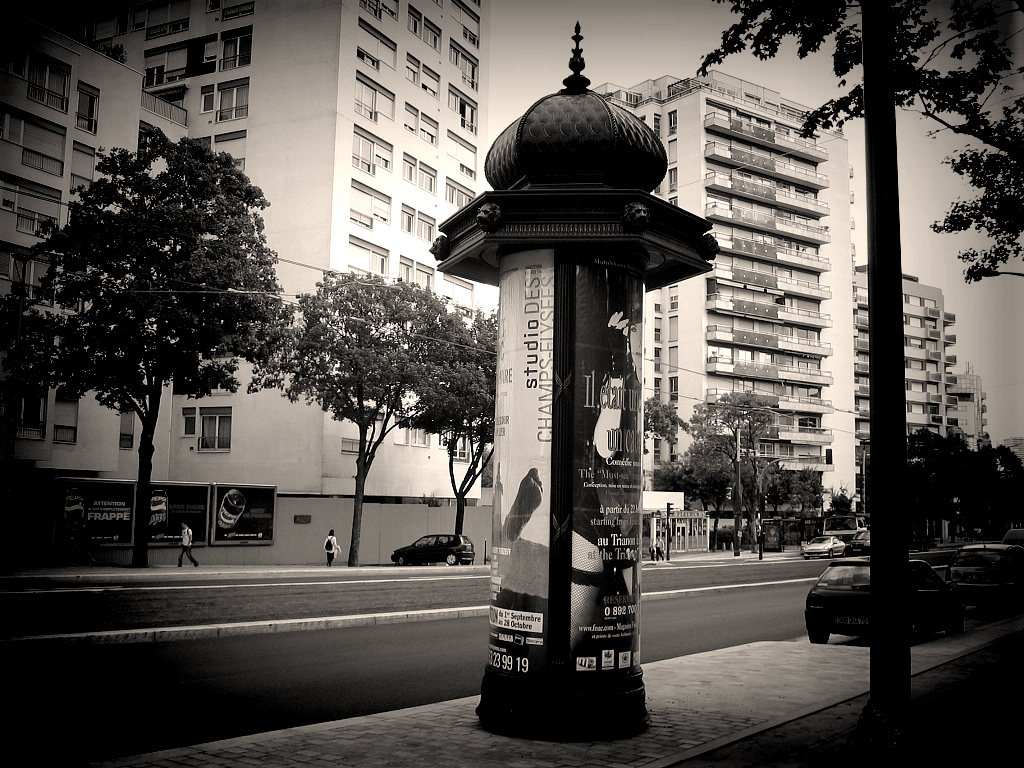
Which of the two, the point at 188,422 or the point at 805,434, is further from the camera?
the point at 805,434

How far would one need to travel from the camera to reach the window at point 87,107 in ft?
127

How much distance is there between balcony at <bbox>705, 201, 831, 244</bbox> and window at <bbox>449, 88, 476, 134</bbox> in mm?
25079

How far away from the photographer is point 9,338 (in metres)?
28.4

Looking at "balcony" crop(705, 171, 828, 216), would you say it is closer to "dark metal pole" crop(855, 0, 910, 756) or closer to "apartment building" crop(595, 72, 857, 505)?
"apartment building" crop(595, 72, 857, 505)

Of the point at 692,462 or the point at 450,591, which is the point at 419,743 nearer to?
the point at 450,591

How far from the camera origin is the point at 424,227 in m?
51.2

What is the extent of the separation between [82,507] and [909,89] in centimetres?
2855

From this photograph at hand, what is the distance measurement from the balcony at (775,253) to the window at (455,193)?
2861 centimetres

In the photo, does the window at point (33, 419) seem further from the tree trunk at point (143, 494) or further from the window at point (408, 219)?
the window at point (408, 219)

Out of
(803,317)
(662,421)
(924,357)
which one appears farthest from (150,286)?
(924,357)

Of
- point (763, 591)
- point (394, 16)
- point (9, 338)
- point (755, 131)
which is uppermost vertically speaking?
point (755, 131)

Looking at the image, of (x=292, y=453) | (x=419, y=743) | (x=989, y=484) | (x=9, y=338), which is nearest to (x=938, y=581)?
(x=419, y=743)

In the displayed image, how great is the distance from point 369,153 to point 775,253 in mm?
45690

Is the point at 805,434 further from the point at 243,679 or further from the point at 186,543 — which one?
the point at 243,679
